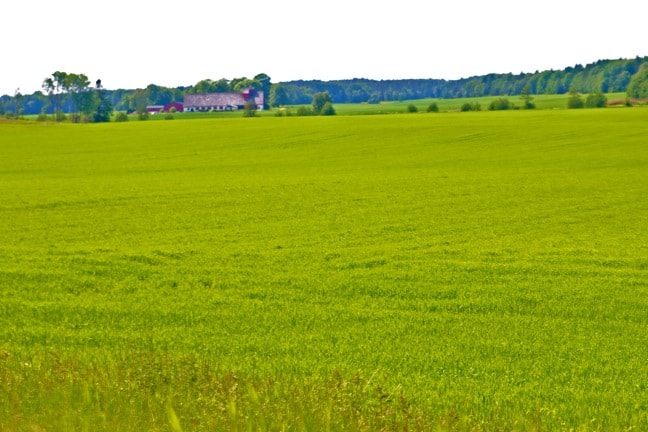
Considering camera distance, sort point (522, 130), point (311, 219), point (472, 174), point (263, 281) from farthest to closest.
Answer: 1. point (522, 130)
2. point (472, 174)
3. point (311, 219)
4. point (263, 281)

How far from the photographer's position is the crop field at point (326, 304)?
7348mm

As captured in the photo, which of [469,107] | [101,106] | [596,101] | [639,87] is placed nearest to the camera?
[469,107]

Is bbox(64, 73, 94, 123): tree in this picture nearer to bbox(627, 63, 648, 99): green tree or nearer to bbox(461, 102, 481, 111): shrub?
bbox(461, 102, 481, 111): shrub

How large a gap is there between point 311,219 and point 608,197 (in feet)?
40.1

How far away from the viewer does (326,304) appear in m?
13.4

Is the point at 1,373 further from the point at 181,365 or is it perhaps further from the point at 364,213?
the point at 364,213

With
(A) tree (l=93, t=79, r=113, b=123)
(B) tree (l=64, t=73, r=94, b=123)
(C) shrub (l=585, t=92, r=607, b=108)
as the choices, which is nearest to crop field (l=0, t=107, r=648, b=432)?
(C) shrub (l=585, t=92, r=607, b=108)

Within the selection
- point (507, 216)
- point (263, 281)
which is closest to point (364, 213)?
point (507, 216)

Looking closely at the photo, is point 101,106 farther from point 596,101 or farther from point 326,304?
point 326,304

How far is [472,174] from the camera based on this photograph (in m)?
38.4

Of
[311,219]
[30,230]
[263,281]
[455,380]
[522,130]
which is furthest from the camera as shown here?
[522,130]

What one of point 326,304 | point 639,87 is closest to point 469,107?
point 639,87

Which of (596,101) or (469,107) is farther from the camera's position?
(596,101)

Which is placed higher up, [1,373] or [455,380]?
[1,373]
